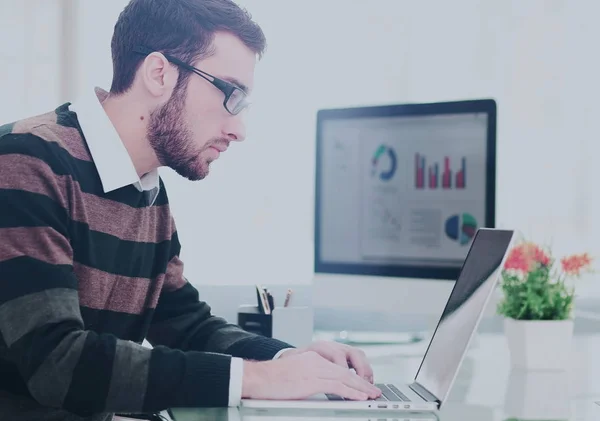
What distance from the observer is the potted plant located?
1.62 m

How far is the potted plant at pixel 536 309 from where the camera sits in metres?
1.62

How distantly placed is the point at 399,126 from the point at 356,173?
166 mm

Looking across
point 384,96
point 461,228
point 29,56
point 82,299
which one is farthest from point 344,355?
point 29,56

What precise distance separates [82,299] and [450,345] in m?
0.59

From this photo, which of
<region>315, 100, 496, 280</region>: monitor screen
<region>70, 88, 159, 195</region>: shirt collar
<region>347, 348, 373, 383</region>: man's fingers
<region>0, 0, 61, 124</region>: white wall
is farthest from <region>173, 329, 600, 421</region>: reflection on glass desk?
<region>0, 0, 61, 124</region>: white wall

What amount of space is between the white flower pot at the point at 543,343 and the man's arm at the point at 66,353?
2.56 feet

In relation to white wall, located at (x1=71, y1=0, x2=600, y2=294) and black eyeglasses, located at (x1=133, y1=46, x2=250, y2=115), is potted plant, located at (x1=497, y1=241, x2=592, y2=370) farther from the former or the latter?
white wall, located at (x1=71, y1=0, x2=600, y2=294)

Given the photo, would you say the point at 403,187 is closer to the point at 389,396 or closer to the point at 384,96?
the point at 384,96

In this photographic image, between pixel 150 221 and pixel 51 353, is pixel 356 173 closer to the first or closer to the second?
pixel 150 221

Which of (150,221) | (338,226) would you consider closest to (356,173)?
(338,226)

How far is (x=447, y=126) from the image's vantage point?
200cm

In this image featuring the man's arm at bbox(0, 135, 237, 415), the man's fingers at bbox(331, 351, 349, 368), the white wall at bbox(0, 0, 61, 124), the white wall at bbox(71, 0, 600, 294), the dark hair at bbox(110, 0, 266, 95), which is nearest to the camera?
the man's arm at bbox(0, 135, 237, 415)

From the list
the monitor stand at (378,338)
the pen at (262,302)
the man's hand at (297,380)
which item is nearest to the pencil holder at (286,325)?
the pen at (262,302)

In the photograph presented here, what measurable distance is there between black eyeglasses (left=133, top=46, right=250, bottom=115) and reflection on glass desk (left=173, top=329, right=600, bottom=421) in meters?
0.55
